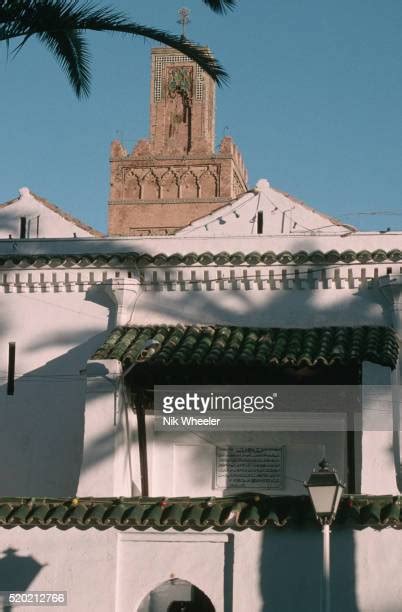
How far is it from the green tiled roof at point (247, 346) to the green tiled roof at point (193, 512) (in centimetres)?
335

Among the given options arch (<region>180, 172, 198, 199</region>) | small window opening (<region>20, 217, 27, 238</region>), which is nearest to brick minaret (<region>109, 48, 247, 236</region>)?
arch (<region>180, 172, 198, 199</region>)

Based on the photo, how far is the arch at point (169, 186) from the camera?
56062 mm

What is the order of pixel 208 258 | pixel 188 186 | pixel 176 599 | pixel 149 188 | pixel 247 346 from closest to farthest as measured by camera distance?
pixel 176 599
pixel 247 346
pixel 208 258
pixel 149 188
pixel 188 186

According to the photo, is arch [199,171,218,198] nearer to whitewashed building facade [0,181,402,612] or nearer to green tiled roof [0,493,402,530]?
whitewashed building facade [0,181,402,612]

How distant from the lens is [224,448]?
16.1 meters

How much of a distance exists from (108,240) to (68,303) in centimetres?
142

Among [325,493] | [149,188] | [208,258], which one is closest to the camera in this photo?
[325,493]

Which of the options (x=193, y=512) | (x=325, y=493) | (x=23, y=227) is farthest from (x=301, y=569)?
(x=23, y=227)

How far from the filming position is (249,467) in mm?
16062

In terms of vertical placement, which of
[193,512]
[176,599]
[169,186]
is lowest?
[176,599]

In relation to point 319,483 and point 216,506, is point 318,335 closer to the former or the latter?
point 216,506

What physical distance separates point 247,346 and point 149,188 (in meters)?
41.5

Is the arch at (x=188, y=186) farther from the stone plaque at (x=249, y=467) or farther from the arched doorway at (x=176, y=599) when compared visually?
the arched doorway at (x=176, y=599)

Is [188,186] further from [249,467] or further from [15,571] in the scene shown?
[15,571]
